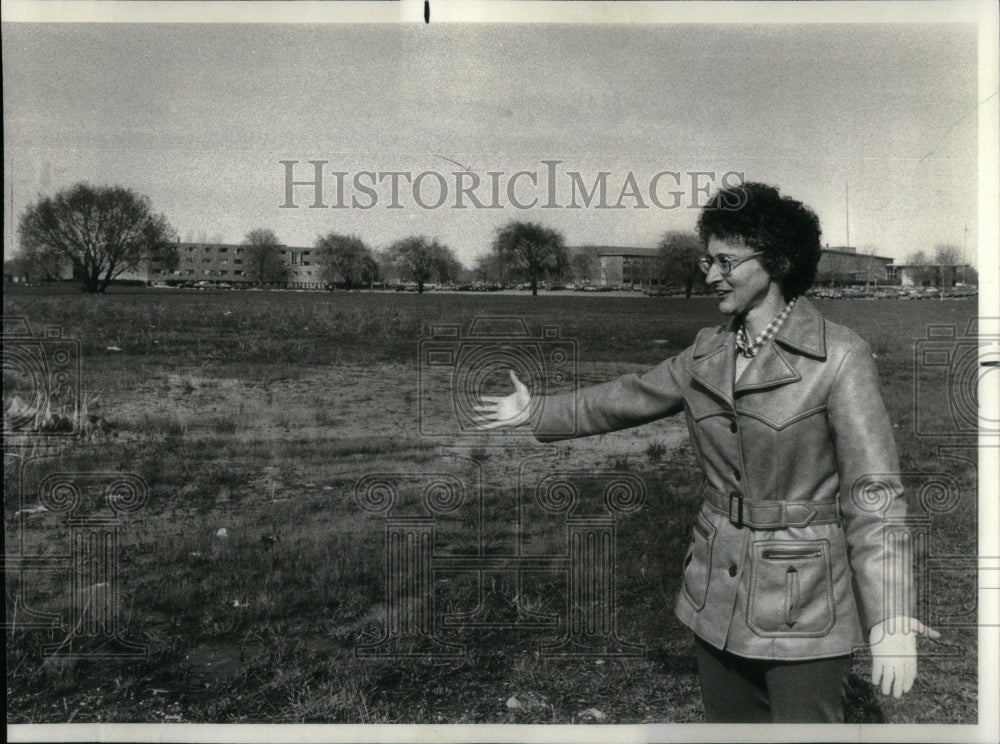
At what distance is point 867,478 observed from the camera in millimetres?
2334

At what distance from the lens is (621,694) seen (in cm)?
335

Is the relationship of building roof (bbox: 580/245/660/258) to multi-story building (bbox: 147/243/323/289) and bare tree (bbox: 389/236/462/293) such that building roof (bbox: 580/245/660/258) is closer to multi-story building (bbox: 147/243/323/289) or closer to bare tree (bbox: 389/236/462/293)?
bare tree (bbox: 389/236/462/293)

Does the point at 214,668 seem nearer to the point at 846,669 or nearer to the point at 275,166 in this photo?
the point at 275,166

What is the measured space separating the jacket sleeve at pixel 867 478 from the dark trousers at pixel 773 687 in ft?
0.84

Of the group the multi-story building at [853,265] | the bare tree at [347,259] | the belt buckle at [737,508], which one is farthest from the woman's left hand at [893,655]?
the bare tree at [347,259]

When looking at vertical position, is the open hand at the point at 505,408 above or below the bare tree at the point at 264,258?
below

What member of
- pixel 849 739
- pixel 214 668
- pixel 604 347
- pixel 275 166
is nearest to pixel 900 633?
pixel 849 739

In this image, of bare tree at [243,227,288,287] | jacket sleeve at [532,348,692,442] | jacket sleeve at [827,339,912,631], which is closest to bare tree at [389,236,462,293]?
bare tree at [243,227,288,287]

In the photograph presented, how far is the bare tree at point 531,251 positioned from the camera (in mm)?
3484

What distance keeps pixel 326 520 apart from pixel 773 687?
194cm

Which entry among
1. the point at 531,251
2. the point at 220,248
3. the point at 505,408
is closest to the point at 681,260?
the point at 531,251

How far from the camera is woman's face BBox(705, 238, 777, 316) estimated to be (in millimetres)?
2562

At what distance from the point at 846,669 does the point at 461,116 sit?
259 cm

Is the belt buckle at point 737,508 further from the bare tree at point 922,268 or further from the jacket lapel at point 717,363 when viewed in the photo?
the bare tree at point 922,268
